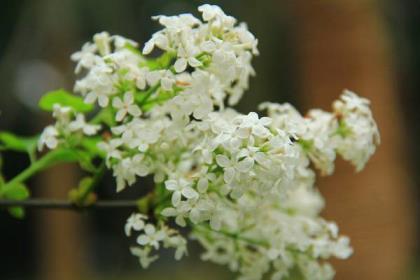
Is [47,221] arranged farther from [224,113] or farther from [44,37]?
[224,113]

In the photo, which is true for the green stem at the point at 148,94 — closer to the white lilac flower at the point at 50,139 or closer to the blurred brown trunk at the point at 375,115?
the white lilac flower at the point at 50,139

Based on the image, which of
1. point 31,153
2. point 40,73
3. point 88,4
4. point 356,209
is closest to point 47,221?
point 40,73

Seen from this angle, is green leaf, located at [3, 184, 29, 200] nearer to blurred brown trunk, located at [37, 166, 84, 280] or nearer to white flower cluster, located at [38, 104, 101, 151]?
white flower cluster, located at [38, 104, 101, 151]

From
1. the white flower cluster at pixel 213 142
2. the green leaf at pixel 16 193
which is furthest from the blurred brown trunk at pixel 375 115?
the green leaf at pixel 16 193

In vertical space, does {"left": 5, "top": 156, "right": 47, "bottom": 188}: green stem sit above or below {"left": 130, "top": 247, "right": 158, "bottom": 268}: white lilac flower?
above

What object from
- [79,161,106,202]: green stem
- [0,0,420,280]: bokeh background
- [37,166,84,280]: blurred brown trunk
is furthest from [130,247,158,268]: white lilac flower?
[37,166,84,280]: blurred brown trunk

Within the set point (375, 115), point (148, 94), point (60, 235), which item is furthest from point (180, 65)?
point (60, 235)
